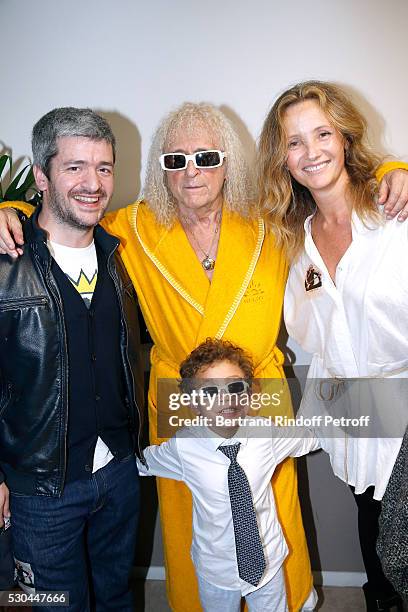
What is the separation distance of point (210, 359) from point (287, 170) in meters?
0.76

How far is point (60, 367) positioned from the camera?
61.7 inches

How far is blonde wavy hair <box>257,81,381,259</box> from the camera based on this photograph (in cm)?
172

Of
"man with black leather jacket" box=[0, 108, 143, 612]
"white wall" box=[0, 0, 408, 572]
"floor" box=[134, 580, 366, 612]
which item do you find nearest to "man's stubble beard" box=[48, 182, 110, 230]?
"man with black leather jacket" box=[0, 108, 143, 612]

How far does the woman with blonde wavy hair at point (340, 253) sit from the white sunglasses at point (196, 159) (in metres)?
0.19

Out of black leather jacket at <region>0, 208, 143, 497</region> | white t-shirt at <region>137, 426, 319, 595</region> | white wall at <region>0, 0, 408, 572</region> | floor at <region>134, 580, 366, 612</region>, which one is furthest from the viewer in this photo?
floor at <region>134, 580, 366, 612</region>

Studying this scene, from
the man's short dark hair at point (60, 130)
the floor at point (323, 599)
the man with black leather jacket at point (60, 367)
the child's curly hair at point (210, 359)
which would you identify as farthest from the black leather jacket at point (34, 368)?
the floor at point (323, 599)

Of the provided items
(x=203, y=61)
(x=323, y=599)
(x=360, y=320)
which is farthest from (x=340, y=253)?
(x=323, y=599)

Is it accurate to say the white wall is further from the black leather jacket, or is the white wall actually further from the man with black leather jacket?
the black leather jacket

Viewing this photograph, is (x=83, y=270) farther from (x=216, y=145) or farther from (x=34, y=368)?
(x=216, y=145)

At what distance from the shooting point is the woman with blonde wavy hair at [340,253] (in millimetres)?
1635

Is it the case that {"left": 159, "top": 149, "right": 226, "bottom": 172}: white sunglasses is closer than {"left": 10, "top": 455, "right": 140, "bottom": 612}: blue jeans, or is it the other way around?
{"left": 10, "top": 455, "right": 140, "bottom": 612}: blue jeans

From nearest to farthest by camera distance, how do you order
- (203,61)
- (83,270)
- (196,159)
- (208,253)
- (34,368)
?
(34,368) < (83,270) < (196,159) < (208,253) < (203,61)

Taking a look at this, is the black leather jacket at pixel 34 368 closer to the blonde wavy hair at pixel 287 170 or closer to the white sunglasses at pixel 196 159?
the white sunglasses at pixel 196 159

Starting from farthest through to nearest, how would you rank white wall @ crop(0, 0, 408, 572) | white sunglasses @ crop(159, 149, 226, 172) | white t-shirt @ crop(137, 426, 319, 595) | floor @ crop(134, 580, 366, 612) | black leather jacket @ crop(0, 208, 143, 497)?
floor @ crop(134, 580, 366, 612) < white wall @ crop(0, 0, 408, 572) < white sunglasses @ crop(159, 149, 226, 172) < white t-shirt @ crop(137, 426, 319, 595) < black leather jacket @ crop(0, 208, 143, 497)
